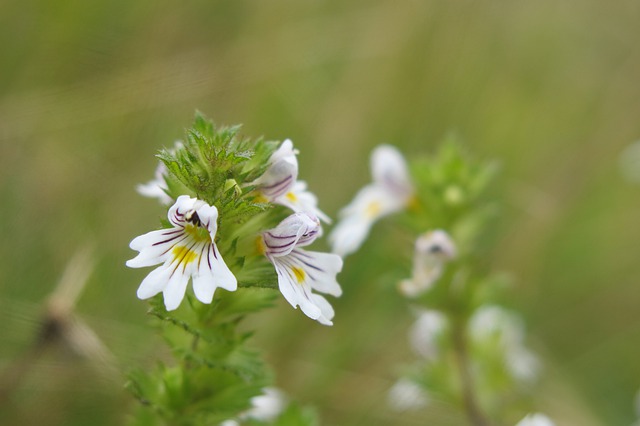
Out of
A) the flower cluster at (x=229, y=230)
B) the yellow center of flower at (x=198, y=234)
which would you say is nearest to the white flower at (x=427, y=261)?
the flower cluster at (x=229, y=230)

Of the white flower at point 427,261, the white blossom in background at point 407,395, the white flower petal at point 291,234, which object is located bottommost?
the white flower petal at point 291,234

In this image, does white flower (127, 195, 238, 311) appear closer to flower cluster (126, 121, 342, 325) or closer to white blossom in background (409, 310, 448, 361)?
flower cluster (126, 121, 342, 325)

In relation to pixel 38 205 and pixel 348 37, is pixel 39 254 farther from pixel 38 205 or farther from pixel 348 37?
pixel 348 37

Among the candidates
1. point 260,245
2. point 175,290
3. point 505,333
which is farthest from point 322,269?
point 505,333

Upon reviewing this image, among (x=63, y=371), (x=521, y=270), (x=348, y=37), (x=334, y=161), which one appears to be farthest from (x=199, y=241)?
(x=348, y=37)

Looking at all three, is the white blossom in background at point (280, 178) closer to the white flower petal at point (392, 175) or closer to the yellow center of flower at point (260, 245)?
the yellow center of flower at point (260, 245)

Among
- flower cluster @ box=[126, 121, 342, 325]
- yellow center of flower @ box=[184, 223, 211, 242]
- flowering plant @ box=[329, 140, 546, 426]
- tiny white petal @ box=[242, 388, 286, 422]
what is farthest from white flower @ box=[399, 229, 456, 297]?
yellow center of flower @ box=[184, 223, 211, 242]

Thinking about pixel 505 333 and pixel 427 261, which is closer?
pixel 427 261

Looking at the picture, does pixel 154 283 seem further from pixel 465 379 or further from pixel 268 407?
pixel 465 379
